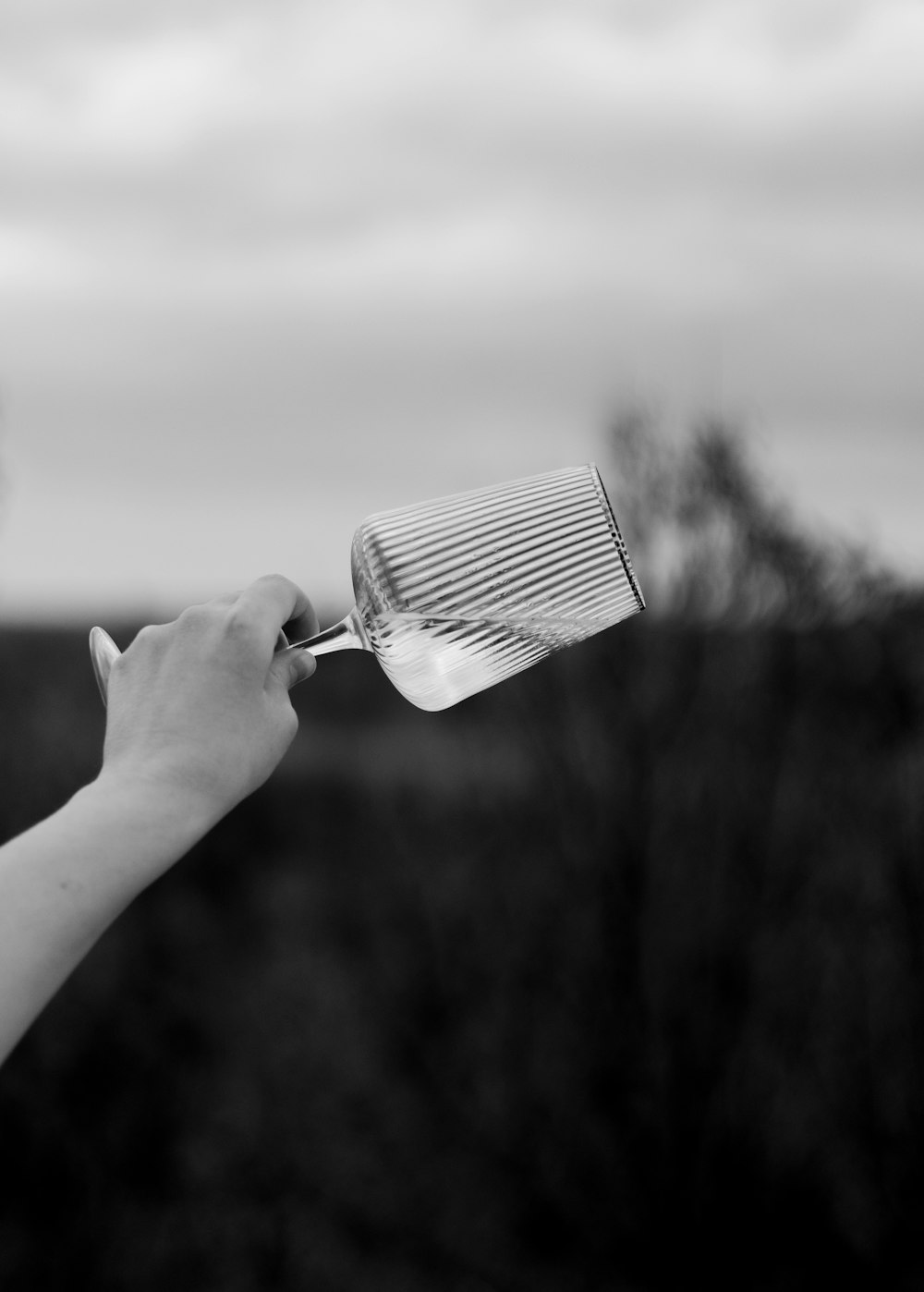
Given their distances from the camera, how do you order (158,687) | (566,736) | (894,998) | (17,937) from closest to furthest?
(17,937), (158,687), (894,998), (566,736)

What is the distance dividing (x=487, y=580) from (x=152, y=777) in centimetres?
35

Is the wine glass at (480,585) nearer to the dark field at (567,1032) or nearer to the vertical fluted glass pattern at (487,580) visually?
the vertical fluted glass pattern at (487,580)

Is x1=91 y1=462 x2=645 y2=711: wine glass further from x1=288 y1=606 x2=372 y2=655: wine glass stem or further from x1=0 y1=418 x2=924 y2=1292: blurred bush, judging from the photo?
x1=0 y1=418 x2=924 y2=1292: blurred bush

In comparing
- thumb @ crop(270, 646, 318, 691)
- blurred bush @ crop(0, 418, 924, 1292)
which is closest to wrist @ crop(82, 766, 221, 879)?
thumb @ crop(270, 646, 318, 691)

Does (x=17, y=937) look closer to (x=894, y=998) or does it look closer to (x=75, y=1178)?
(x=894, y=998)

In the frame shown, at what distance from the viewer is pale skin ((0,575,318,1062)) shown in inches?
31.0

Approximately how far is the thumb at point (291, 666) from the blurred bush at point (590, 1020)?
119 inches

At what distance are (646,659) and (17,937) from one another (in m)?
3.55

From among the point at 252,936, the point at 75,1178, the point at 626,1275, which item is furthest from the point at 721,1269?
the point at 252,936

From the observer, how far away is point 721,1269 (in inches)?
175

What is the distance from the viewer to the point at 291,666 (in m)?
1.02

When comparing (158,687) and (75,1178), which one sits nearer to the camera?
(158,687)

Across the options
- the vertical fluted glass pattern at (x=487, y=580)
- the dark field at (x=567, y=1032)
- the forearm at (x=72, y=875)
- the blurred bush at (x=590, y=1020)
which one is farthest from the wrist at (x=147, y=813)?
the dark field at (x=567, y=1032)

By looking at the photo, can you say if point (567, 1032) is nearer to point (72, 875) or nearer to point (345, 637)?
point (345, 637)
